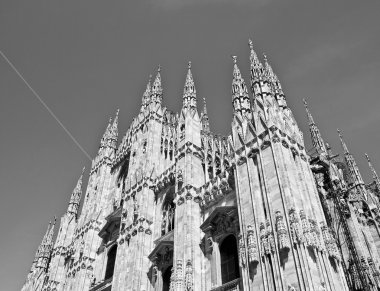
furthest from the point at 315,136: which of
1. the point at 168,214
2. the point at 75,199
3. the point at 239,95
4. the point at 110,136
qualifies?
the point at 75,199

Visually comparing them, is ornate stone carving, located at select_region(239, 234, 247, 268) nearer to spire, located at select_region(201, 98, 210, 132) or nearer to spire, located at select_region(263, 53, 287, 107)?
spire, located at select_region(263, 53, 287, 107)

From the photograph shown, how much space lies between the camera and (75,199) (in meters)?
45.1

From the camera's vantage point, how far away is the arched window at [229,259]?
19781 millimetres

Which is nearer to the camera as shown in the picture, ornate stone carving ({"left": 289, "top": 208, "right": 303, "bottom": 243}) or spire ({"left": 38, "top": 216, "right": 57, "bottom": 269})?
ornate stone carving ({"left": 289, "top": 208, "right": 303, "bottom": 243})

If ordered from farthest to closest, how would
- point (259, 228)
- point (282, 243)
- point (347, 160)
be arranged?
1. point (347, 160)
2. point (259, 228)
3. point (282, 243)

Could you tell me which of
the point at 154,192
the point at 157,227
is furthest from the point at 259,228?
the point at 154,192

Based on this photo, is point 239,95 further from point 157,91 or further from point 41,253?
point 41,253

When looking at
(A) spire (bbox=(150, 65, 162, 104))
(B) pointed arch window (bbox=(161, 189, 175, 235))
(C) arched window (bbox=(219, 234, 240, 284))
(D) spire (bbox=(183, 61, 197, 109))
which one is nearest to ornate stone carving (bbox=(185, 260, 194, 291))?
(C) arched window (bbox=(219, 234, 240, 284))

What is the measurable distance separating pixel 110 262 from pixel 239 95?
55.1ft

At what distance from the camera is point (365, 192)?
30797mm

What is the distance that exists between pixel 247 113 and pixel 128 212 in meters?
12.1

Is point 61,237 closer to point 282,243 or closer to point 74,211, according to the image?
point 74,211

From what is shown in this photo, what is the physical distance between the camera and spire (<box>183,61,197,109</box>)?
31169 millimetres

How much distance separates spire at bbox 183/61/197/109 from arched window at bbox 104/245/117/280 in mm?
12998
